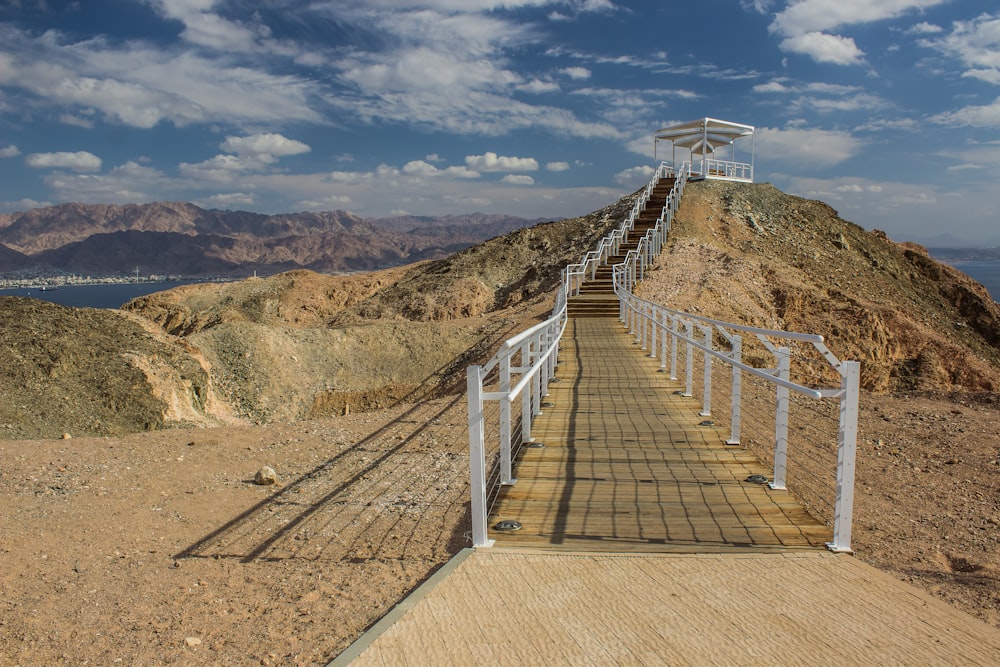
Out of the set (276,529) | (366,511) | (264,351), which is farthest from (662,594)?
(264,351)

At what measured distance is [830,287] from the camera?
27.7m

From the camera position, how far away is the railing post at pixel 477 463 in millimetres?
4289

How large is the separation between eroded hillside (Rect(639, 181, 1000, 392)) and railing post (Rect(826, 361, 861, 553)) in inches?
696

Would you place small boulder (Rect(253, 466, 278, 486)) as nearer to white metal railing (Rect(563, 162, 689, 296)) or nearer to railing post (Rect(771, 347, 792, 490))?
railing post (Rect(771, 347, 792, 490))

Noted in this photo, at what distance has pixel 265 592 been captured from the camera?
461 centimetres

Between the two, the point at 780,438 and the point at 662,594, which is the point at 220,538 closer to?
the point at 662,594

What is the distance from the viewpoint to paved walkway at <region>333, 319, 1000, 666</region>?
2.99 meters

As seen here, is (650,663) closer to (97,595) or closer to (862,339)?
(97,595)

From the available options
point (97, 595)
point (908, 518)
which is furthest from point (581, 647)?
point (908, 518)

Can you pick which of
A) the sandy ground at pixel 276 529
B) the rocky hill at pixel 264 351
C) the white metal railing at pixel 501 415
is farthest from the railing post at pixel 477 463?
the rocky hill at pixel 264 351

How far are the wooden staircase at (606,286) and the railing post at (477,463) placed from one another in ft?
60.1

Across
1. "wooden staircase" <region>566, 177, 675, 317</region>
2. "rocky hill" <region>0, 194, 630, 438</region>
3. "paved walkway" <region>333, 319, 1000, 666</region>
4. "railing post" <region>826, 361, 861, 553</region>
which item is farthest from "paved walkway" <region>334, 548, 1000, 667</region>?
"wooden staircase" <region>566, 177, 675, 317</region>

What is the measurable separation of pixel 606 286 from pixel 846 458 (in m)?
20.7

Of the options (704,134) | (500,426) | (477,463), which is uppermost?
(704,134)
